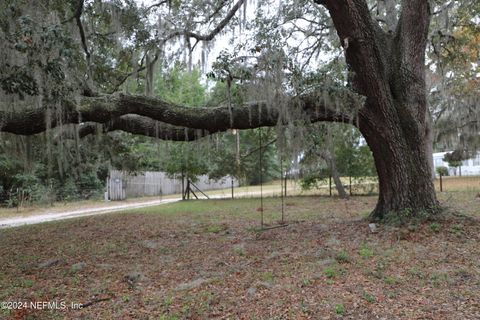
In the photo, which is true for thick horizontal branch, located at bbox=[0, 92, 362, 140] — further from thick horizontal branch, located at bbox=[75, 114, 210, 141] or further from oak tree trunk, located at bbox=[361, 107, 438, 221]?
oak tree trunk, located at bbox=[361, 107, 438, 221]

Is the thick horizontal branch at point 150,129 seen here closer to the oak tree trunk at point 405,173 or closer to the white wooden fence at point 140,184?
the oak tree trunk at point 405,173

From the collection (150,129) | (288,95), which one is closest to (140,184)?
(150,129)

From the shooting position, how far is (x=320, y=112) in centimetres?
606

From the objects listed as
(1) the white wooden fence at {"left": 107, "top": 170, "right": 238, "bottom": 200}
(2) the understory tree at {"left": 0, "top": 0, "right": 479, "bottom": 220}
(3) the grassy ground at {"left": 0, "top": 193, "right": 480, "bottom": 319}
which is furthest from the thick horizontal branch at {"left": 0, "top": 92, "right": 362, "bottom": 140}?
(1) the white wooden fence at {"left": 107, "top": 170, "right": 238, "bottom": 200}

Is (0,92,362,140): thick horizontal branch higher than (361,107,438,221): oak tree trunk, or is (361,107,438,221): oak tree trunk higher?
(0,92,362,140): thick horizontal branch

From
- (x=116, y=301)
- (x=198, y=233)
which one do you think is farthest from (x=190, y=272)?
(x=198, y=233)

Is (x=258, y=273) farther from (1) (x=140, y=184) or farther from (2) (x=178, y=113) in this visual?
(1) (x=140, y=184)

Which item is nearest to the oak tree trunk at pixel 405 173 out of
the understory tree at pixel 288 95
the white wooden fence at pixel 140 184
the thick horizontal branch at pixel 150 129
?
the understory tree at pixel 288 95

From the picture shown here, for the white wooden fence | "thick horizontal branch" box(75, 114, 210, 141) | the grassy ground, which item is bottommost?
the grassy ground

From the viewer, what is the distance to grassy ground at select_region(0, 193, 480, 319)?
10.7ft

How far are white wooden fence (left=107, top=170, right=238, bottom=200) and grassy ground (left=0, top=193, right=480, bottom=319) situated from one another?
1061 centimetres

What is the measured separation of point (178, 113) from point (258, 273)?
320 cm

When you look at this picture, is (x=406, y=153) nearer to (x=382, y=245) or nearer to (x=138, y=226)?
(x=382, y=245)

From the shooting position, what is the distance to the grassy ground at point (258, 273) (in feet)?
10.7
